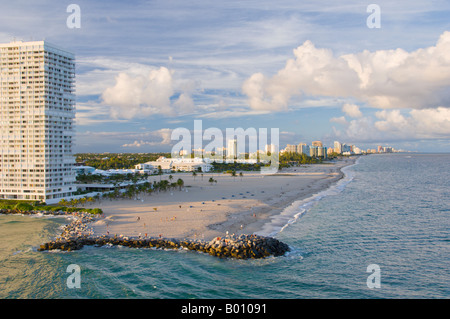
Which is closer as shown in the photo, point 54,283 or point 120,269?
point 54,283

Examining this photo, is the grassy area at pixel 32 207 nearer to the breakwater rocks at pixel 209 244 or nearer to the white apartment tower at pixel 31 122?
the white apartment tower at pixel 31 122

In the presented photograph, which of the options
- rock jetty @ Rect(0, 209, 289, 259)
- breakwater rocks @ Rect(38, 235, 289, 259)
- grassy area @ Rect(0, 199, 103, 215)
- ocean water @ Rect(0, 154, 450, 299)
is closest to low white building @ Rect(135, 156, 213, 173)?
grassy area @ Rect(0, 199, 103, 215)

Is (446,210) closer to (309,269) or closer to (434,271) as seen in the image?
(434,271)

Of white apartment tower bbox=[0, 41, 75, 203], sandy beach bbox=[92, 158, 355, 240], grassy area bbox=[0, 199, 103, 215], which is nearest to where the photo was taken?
sandy beach bbox=[92, 158, 355, 240]

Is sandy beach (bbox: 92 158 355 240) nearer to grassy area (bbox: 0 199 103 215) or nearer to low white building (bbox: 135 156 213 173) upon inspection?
grassy area (bbox: 0 199 103 215)

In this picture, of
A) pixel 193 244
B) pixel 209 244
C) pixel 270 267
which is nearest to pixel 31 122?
pixel 193 244
